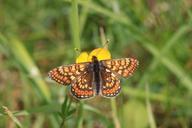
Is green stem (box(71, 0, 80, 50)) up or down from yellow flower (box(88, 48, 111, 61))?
up

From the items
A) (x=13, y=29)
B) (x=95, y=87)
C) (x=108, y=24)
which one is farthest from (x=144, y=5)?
(x=95, y=87)

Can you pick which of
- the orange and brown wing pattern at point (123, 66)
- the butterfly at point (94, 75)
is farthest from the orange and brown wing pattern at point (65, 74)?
the orange and brown wing pattern at point (123, 66)

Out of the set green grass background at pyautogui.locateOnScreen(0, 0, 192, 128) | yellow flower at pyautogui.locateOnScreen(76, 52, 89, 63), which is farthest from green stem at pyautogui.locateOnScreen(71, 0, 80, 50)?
green grass background at pyautogui.locateOnScreen(0, 0, 192, 128)

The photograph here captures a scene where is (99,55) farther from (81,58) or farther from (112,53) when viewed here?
(112,53)

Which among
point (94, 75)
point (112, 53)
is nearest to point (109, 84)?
point (94, 75)

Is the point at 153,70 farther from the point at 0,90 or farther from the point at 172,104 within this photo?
the point at 0,90

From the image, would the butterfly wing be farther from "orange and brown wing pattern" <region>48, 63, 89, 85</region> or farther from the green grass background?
the green grass background
